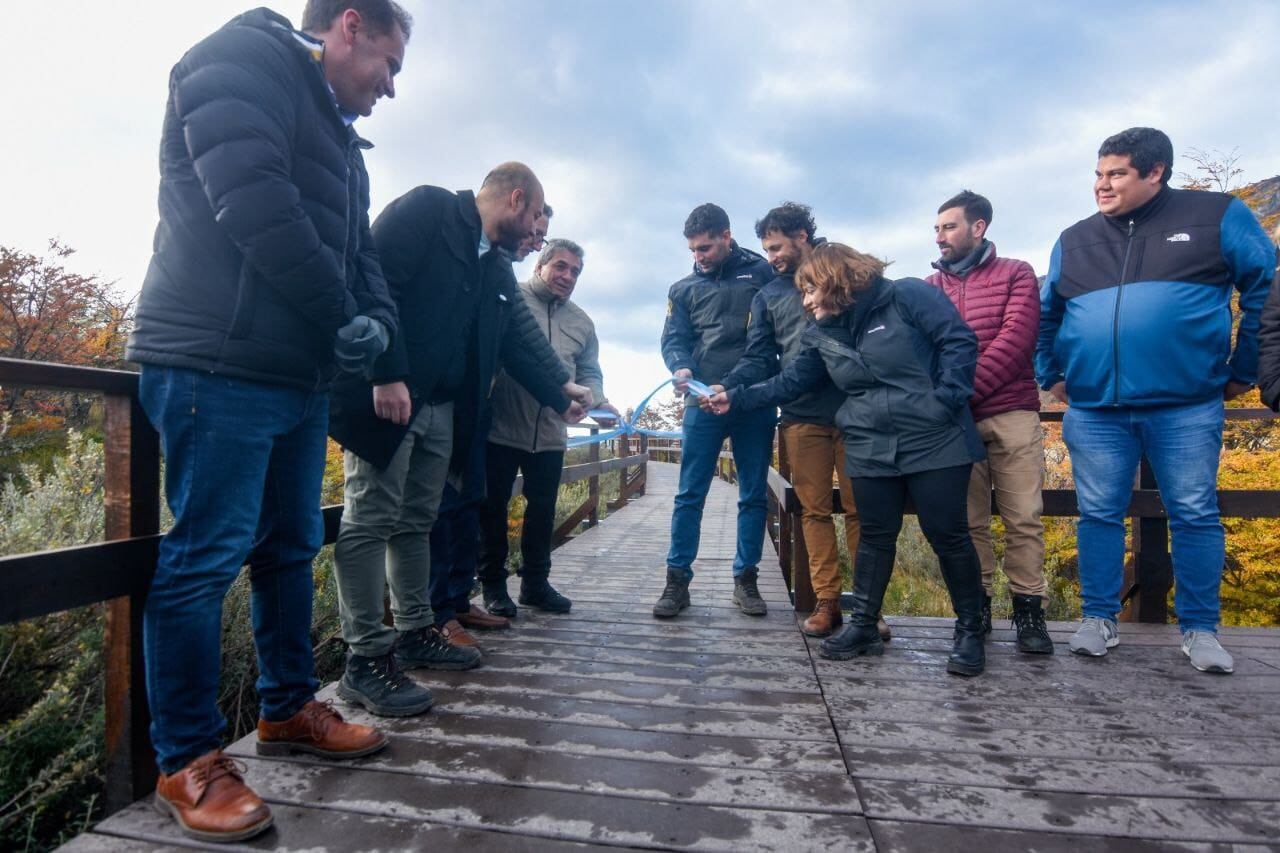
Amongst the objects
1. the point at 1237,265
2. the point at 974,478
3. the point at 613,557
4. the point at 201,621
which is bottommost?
the point at 613,557

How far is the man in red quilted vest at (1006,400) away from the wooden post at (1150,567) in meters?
0.72

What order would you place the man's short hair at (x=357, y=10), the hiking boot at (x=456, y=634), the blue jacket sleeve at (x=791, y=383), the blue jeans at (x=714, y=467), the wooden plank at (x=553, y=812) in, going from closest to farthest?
the wooden plank at (x=553, y=812) → the man's short hair at (x=357, y=10) → the hiking boot at (x=456, y=634) → the blue jacket sleeve at (x=791, y=383) → the blue jeans at (x=714, y=467)

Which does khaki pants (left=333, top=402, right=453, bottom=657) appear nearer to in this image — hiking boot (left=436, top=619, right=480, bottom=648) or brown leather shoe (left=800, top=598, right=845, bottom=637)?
hiking boot (left=436, top=619, right=480, bottom=648)

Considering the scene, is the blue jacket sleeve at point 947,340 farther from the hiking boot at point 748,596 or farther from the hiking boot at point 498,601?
the hiking boot at point 498,601

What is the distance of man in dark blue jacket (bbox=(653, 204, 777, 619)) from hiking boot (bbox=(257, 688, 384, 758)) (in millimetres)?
1585

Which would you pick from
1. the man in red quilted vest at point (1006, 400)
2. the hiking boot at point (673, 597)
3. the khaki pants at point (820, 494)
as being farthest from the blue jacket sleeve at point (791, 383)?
the hiking boot at point (673, 597)

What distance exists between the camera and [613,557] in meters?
4.82

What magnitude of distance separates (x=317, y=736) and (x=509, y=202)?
1.64 meters

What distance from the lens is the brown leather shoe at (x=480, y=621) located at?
2.75 meters

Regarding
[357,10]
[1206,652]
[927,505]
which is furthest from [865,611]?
[357,10]

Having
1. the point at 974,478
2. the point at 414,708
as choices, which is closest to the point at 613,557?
the point at 974,478

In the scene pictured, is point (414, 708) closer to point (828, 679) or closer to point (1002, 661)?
point (828, 679)

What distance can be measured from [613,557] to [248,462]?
3583 millimetres

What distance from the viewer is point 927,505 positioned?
2.30 metres
